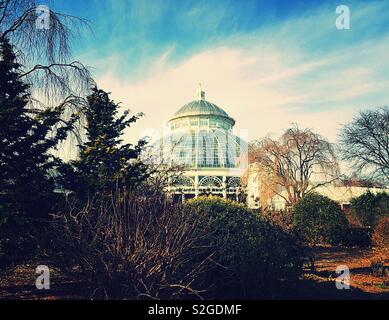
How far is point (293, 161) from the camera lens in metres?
24.0

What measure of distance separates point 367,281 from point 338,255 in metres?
4.35

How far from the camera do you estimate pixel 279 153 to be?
2394cm

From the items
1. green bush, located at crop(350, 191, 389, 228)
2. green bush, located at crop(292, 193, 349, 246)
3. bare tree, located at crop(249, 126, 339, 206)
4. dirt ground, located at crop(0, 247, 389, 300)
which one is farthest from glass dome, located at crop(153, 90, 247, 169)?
dirt ground, located at crop(0, 247, 389, 300)

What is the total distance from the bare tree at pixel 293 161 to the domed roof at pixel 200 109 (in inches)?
785

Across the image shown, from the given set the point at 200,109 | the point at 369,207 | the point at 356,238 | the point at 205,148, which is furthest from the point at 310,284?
the point at 200,109

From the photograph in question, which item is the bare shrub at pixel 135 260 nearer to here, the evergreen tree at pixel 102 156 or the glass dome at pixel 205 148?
the evergreen tree at pixel 102 156

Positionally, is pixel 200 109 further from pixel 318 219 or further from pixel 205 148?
pixel 318 219

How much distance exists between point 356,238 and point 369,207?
5530 mm

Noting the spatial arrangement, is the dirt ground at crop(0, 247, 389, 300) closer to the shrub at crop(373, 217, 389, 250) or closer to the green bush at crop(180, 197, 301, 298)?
the shrub at crop(373, 217, 389, 250)

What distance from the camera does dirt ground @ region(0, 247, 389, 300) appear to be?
612cm

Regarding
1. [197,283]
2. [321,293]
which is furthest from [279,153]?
[197,283]

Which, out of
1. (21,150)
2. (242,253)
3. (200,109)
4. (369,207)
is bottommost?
(242,253)

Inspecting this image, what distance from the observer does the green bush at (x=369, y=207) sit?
1914 centimetres

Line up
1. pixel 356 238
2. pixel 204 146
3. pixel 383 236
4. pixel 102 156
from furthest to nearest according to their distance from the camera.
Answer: pixel 204 146, pixel 356 238, pixel 383 236, pixel 102 156
